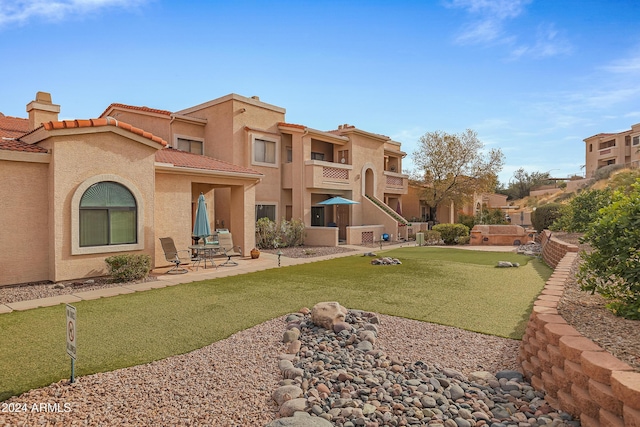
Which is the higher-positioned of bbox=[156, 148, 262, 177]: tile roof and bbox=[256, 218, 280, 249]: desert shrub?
bbox=[156, 148, 262, 177]: tile roof

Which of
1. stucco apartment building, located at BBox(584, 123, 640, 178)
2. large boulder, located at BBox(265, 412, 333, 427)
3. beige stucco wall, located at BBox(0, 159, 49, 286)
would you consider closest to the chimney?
beige stucco wall, located at BBox(0, 159, 49, 286)

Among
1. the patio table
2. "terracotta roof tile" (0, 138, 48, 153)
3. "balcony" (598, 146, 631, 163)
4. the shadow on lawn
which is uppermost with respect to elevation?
"balcony" (598, 146, 631, 163)

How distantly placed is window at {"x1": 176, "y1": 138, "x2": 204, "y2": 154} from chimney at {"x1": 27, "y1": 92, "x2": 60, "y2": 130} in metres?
7.37

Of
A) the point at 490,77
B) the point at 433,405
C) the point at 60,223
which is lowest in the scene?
the point at 433,405

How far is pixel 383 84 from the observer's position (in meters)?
17.7

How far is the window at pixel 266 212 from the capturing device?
77.9 ft

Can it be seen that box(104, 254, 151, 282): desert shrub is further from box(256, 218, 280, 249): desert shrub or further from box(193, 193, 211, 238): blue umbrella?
box(256, 218, 280, 249): desert shrub

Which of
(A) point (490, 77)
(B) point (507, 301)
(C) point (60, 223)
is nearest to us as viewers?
(B) point (507, 301)

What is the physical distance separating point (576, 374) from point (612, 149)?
7322 cm

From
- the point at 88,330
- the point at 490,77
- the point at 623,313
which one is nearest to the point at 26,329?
the point at 88,330

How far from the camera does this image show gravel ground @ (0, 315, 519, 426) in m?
4.32

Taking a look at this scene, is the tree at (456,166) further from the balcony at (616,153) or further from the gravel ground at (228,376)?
the balcony at (616,153)

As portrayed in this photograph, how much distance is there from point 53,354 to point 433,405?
19.6ft

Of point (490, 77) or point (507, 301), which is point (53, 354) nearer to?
point (507, 301)
